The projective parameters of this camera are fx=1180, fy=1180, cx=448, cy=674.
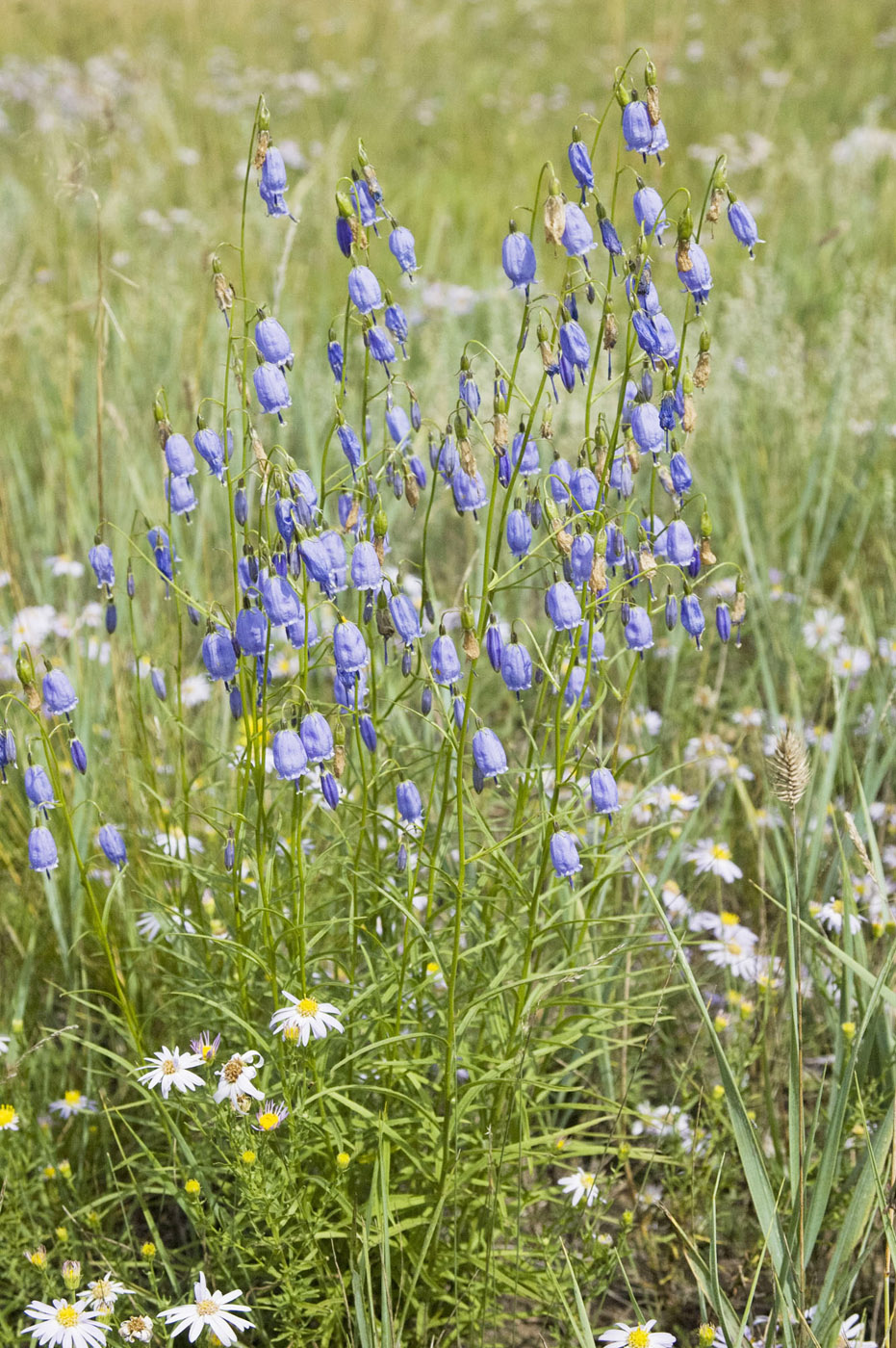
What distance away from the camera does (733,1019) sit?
2.89 m

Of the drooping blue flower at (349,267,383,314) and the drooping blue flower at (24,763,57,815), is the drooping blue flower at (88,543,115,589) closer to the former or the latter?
the drooping blue flower at (24,763,57,815)

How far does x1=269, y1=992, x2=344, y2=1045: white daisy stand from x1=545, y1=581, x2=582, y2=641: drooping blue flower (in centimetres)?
83

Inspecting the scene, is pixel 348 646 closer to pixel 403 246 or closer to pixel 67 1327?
pixel 403 246

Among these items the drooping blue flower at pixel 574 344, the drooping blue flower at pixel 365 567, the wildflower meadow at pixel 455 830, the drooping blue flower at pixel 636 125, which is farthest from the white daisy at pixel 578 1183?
the drooping blue flower at pixel 636 125

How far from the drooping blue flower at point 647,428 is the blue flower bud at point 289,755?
0.76m

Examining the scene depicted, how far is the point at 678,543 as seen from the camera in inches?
82.7

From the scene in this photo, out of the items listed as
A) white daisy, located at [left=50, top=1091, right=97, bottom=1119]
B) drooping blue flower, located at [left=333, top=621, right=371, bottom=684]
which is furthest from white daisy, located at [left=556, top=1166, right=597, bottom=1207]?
drooping blue flower, located at [left=333, top=621, right=371, bottom=684]

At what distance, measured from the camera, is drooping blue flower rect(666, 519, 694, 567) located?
2.10 m

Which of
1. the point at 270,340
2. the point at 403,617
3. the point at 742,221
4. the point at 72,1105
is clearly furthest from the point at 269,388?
the point at 72,1105

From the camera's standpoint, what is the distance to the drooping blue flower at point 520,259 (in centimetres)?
179

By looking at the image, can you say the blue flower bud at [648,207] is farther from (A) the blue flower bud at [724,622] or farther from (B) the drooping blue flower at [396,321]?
(A) the blue flower bud at [724,622]

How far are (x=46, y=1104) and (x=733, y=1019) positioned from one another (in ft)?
5.45

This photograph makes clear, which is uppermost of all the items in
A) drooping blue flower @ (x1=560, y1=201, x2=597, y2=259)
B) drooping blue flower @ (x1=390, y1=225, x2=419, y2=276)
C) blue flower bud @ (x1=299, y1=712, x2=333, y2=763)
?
drooping blue flower @ (x1=390, y1=225, x2=419, y2=276)

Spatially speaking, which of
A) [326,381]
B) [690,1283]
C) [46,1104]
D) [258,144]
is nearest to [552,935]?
[690,1283]
